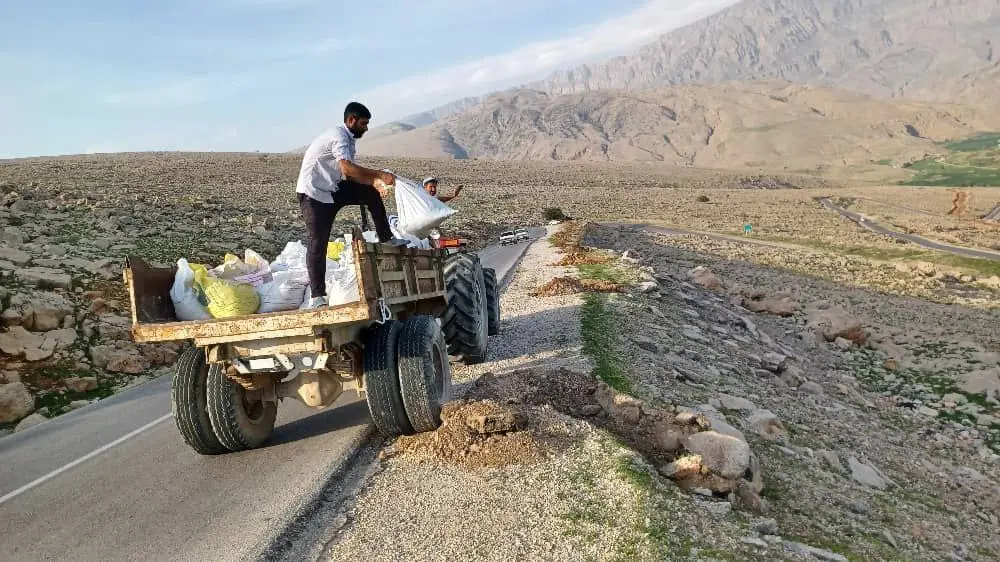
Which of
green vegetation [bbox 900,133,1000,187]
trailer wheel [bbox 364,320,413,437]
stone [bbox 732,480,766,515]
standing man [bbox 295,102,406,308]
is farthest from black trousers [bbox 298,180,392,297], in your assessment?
green vegetation [bbox 900,133,1000,187]

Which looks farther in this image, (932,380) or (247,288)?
(932,380)

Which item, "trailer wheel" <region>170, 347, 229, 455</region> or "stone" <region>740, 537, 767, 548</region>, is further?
"trailer wheel" <region>170, 347, 229, 455</region>

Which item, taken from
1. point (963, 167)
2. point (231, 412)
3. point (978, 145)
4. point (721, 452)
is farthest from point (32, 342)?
point (978, 145)

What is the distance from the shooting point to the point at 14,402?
10.1m

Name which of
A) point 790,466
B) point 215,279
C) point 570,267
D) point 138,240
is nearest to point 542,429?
point 790,466

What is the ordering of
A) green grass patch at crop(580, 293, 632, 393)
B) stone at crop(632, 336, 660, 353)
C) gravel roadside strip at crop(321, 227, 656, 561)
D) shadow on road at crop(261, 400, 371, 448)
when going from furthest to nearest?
stone at crop(632, 336, 660, 353)
green grass patch at crop(580, 293, 632, 393)
shadow on road at crop(261, 400, 371, 448)
gravel roadside strip at crop(321, 227, 656, 561)

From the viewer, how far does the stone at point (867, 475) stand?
7303 mm

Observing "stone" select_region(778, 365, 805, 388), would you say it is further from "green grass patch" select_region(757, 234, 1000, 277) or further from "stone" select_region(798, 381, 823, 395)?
"green grass patch" select_region(757, 234, 1000, 277)

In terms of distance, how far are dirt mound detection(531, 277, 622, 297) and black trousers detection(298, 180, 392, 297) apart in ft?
28.0

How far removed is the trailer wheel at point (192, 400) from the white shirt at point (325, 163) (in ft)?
6.26

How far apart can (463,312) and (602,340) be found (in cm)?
254

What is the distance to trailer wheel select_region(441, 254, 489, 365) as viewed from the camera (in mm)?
8547

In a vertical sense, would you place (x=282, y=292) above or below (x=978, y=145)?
above

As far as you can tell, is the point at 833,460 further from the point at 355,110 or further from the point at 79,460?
the point at 79,460
